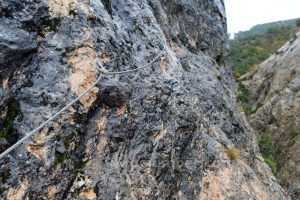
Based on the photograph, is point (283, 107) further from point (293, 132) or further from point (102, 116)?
point (102, 116)

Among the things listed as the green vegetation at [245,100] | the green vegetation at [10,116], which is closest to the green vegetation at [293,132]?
the green vegetation at [245,100]

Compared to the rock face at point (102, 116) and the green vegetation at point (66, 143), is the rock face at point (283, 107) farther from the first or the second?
the green vegetation at point (66, 143)

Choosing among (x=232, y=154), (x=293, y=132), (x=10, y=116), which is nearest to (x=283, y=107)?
(x=293, y=132)

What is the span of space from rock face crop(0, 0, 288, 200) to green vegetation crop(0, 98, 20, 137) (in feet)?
0.04

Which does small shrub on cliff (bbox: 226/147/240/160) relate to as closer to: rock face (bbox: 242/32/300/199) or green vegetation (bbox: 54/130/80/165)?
green vegetation (bbox: 54/130/80/165)

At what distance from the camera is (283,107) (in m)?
27.6

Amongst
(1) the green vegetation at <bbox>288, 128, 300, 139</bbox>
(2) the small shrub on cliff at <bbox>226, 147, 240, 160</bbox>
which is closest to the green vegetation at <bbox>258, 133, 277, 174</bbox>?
(1) the green vegetation at <bbox>288, 128, 300, 139</bbox>

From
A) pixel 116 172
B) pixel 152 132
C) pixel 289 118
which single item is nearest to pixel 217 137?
pixel 152 132

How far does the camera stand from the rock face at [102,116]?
577 cm

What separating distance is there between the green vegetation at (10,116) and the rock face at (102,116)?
1 cm

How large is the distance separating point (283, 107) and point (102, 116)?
75.9 ft

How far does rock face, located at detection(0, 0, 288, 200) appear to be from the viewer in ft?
18.9

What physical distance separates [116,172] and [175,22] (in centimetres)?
709

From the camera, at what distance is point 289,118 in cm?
2672
